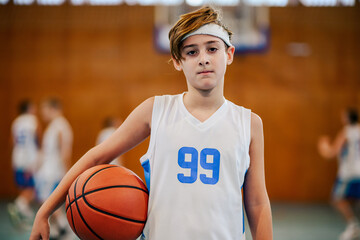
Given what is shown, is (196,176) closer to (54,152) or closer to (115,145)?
(115,145)

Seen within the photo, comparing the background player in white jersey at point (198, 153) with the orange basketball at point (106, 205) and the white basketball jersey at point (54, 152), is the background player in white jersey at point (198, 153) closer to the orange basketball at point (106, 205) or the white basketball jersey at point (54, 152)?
the orange basketball at point (106, 205)

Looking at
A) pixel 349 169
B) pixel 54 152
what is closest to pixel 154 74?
pixel 54 152

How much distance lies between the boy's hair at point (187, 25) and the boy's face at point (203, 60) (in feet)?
0.09

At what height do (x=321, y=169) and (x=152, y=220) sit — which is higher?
(x=152, y=220)

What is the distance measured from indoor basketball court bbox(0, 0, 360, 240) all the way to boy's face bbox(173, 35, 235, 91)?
7.31m

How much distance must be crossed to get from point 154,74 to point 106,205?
7701 millimetres

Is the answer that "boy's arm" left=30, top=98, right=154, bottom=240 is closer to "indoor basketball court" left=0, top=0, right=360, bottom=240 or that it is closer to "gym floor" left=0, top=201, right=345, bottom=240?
"gym floor" left=0, top=201, right=345, bottom=240

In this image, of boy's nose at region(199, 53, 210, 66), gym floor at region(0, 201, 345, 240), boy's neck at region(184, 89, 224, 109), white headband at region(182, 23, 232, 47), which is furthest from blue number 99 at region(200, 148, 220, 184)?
gym floor at region(0, 201, 345, 240)

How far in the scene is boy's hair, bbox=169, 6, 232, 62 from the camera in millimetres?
1579

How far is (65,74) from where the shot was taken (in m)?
9.12

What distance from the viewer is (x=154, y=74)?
9.06 m

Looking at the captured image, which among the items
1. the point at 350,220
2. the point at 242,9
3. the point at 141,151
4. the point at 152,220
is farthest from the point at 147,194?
the point at 141,151

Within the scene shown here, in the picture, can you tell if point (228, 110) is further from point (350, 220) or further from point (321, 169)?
point (321, 169)

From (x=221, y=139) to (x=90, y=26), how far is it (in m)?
8.32
